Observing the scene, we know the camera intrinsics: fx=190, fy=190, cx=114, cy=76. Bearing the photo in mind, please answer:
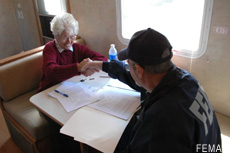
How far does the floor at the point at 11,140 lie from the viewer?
56.0 inches

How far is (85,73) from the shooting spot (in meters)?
1.62

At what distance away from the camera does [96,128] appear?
44.4 inches

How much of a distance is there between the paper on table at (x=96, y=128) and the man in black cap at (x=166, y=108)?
20cm

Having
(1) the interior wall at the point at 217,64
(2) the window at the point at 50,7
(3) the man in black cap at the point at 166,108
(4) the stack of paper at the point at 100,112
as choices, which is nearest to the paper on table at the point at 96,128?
(4) the stack of paper at the point at 100,112

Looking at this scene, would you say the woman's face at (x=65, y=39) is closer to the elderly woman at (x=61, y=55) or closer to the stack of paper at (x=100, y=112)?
the elderly woman at (x=61, y=55)

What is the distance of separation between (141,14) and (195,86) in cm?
136

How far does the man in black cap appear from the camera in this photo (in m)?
0.72

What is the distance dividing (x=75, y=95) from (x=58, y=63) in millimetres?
505

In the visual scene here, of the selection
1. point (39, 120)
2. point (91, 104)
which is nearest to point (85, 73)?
point (91, 104)

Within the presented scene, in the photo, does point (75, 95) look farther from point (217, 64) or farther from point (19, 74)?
point (217, 64)

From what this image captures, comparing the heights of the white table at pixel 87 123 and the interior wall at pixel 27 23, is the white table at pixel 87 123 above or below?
below

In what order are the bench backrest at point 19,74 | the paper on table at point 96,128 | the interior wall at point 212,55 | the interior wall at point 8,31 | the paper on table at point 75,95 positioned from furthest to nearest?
1. the interior wall at point 8,31
2. the bench backrest at point 19,74
3. the interior wall at point 212,55
4. the paper on table at point 75,95
5. the paper on table at point 96,128

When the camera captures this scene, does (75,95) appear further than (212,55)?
No

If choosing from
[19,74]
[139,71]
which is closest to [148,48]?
[139,71]
